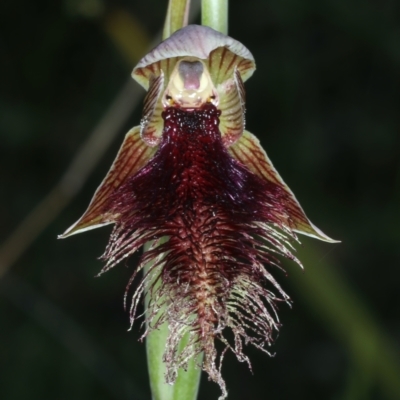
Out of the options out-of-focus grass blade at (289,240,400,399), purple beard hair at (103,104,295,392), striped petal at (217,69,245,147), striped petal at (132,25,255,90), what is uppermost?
striped petal at (132,25,255,90)

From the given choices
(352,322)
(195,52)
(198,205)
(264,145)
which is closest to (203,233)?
(198,205)

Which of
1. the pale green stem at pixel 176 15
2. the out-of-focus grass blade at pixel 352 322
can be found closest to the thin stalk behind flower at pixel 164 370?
the pale green stem at pixel 176 15

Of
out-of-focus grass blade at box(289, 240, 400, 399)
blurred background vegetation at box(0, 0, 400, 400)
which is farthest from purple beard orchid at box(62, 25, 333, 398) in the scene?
blurred background vegetation at box(0, 0, 400, 400)

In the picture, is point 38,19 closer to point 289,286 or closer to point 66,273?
point 66,273

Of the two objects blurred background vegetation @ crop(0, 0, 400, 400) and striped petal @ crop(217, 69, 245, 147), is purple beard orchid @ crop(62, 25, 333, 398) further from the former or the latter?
blurred background vegetation @ crop(0, 0, 400, 400)

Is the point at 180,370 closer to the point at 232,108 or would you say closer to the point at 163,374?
the point at 163,374

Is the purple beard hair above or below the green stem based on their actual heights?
above

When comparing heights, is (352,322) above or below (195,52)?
below
